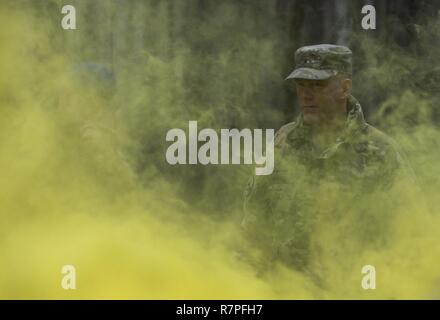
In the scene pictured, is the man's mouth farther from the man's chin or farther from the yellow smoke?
the yellow smoke

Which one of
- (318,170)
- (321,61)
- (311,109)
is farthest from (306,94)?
(318,170)

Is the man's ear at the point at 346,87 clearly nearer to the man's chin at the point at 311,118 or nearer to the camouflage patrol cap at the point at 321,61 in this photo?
the camouflage patrol cap at the point at 321,61

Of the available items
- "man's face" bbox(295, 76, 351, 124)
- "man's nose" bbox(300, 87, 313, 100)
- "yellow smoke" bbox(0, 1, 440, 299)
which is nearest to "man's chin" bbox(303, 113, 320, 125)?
"man's face" bbox(295, 76, 351, 124)

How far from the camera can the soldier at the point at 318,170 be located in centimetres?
716

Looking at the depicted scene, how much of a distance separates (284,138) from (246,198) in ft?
1.82

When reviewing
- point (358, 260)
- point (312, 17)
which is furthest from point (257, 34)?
point (358, 260)

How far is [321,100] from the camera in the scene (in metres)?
7.21

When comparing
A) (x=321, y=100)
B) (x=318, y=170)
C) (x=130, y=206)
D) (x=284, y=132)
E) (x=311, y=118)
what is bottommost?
(x=130, y=206)

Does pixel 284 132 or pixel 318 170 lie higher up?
pixel 284 132

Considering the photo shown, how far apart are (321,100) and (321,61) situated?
1.00 feet

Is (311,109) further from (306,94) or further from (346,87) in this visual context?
(346,87)
